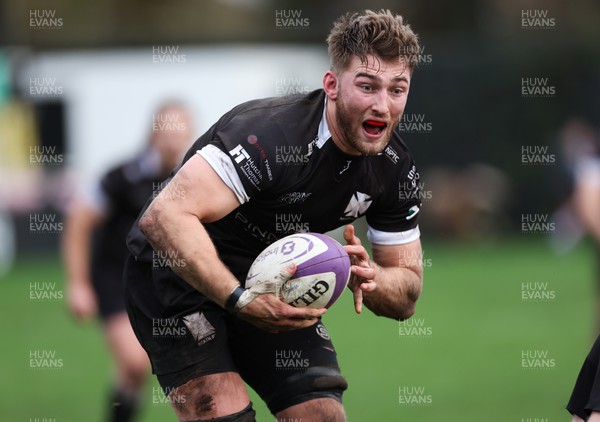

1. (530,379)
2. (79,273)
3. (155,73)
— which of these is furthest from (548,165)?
(79,273)

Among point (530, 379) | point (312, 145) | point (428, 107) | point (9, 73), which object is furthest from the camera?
point (428, 107)

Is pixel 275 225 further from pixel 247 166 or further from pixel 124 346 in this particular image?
pixel 124 346

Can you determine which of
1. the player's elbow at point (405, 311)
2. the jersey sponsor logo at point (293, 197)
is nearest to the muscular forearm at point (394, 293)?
the player's elbow at point (405, 311)

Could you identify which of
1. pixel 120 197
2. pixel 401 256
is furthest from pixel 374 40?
pixel 120 197

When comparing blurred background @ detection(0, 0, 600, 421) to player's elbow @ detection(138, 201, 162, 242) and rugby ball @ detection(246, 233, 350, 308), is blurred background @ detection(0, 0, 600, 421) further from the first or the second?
player's elbow @ detection(138, 201, 162, 242)

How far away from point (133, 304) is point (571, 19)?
28.2 m

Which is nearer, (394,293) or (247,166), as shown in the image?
(247,166)

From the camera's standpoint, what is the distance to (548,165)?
2191 cm

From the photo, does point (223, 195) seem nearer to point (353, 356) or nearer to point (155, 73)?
point (353, 356)

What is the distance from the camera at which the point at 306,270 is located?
4.90 metres

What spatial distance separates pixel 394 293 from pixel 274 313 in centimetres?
84

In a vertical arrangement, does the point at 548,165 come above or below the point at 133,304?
below

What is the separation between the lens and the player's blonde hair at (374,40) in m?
5.05

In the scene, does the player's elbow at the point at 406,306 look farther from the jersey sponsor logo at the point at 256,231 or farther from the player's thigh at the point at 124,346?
the player's thigh at the point at 124,346
